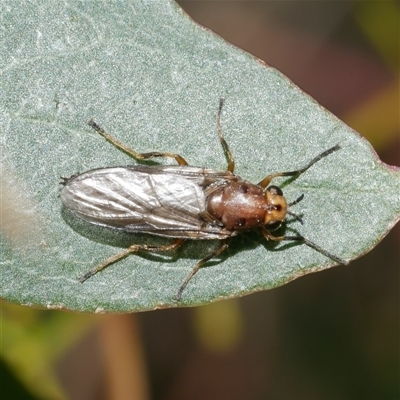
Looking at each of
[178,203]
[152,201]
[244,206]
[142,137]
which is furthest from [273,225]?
[142,137]

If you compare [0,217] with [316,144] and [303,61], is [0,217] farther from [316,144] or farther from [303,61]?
[303,61]

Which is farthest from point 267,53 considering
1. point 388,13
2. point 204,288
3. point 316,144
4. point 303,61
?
point 204,288

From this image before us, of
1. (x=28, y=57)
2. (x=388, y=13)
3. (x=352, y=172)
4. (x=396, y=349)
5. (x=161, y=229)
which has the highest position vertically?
(x=388, y=13)

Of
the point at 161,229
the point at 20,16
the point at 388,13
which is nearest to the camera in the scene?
the point at 20,16

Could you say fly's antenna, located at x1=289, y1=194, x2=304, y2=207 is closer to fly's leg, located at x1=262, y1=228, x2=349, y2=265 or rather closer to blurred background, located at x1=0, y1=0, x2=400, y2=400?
fly's leg, located at x1=262, y1=228, x2=349, y2=265

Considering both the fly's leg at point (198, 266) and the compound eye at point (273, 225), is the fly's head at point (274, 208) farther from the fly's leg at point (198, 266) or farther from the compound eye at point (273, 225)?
the fly's leg at point (198, 266)

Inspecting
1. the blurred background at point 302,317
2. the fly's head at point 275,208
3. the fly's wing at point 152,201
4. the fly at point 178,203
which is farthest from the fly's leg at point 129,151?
the blurred background at point 302,317
